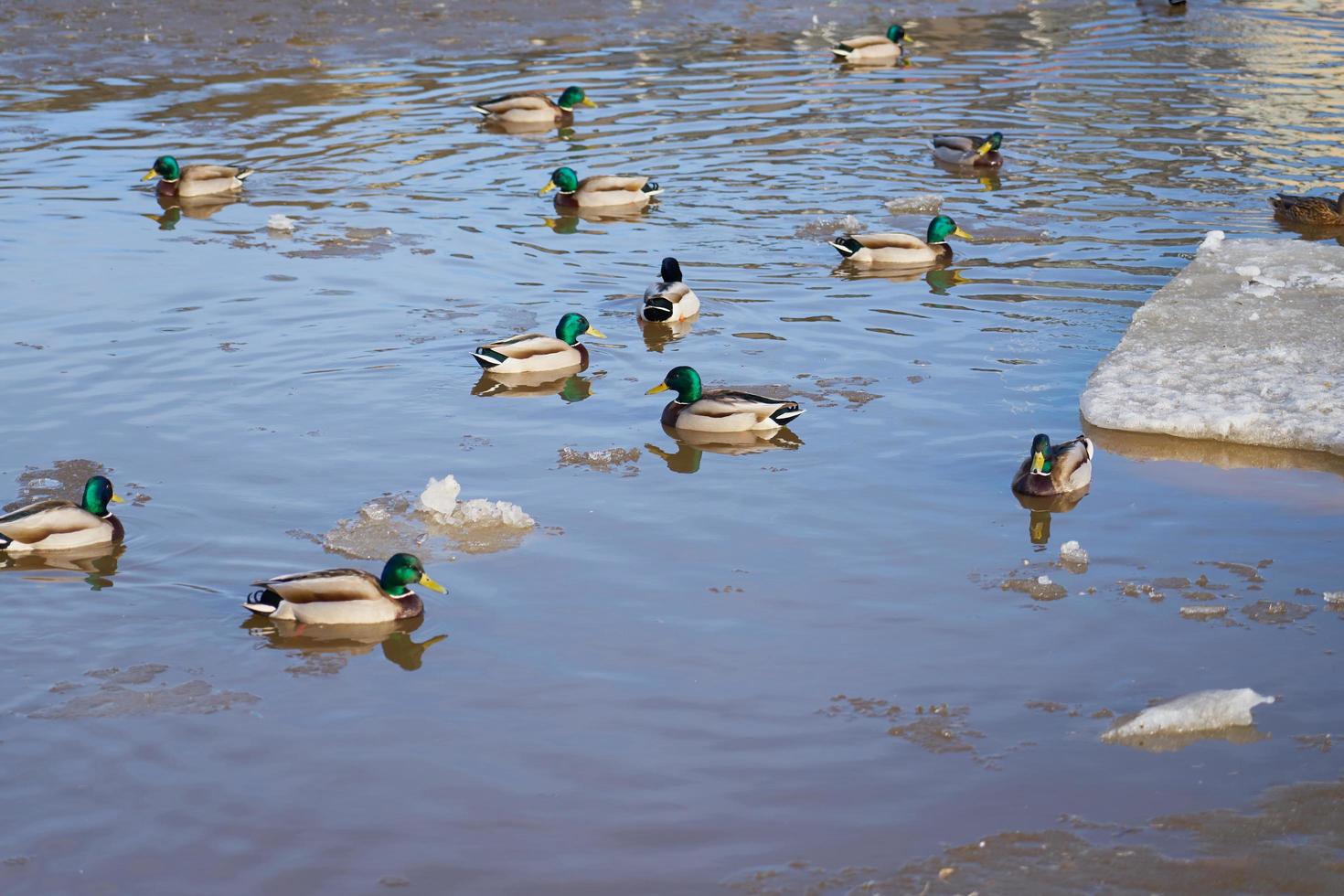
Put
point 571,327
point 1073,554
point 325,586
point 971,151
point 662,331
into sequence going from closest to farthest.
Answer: point 325,586, point 1073,554, point 571,327, point 662,331, point 971,151

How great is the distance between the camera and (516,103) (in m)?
21.1

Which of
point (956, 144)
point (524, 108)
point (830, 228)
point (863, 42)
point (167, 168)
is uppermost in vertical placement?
point (863, 42)

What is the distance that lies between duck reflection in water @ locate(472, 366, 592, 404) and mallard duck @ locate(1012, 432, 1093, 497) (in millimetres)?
3698

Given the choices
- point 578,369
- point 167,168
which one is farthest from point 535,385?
point 167,168

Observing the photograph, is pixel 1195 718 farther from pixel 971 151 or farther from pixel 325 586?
pixel 971 151

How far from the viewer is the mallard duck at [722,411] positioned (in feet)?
35.2

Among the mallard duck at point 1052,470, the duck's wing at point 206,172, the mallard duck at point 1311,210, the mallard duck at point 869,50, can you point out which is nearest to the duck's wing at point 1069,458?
the mallard duck at point 1052,470

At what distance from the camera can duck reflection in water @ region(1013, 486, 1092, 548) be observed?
9133 mm

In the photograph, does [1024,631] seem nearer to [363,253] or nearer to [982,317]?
[982,317]

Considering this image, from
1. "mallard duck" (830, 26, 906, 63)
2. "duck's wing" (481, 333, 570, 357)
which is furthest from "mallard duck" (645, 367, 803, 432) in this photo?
"mallard duck" (830, 26, 906, 63)

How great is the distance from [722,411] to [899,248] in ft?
14.9

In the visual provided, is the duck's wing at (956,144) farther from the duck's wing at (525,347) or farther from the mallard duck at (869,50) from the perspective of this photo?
the duck's wing at (525,347)

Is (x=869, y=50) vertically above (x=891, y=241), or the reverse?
(x=869, y=50)

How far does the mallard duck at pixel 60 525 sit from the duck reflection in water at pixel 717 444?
346 cm
